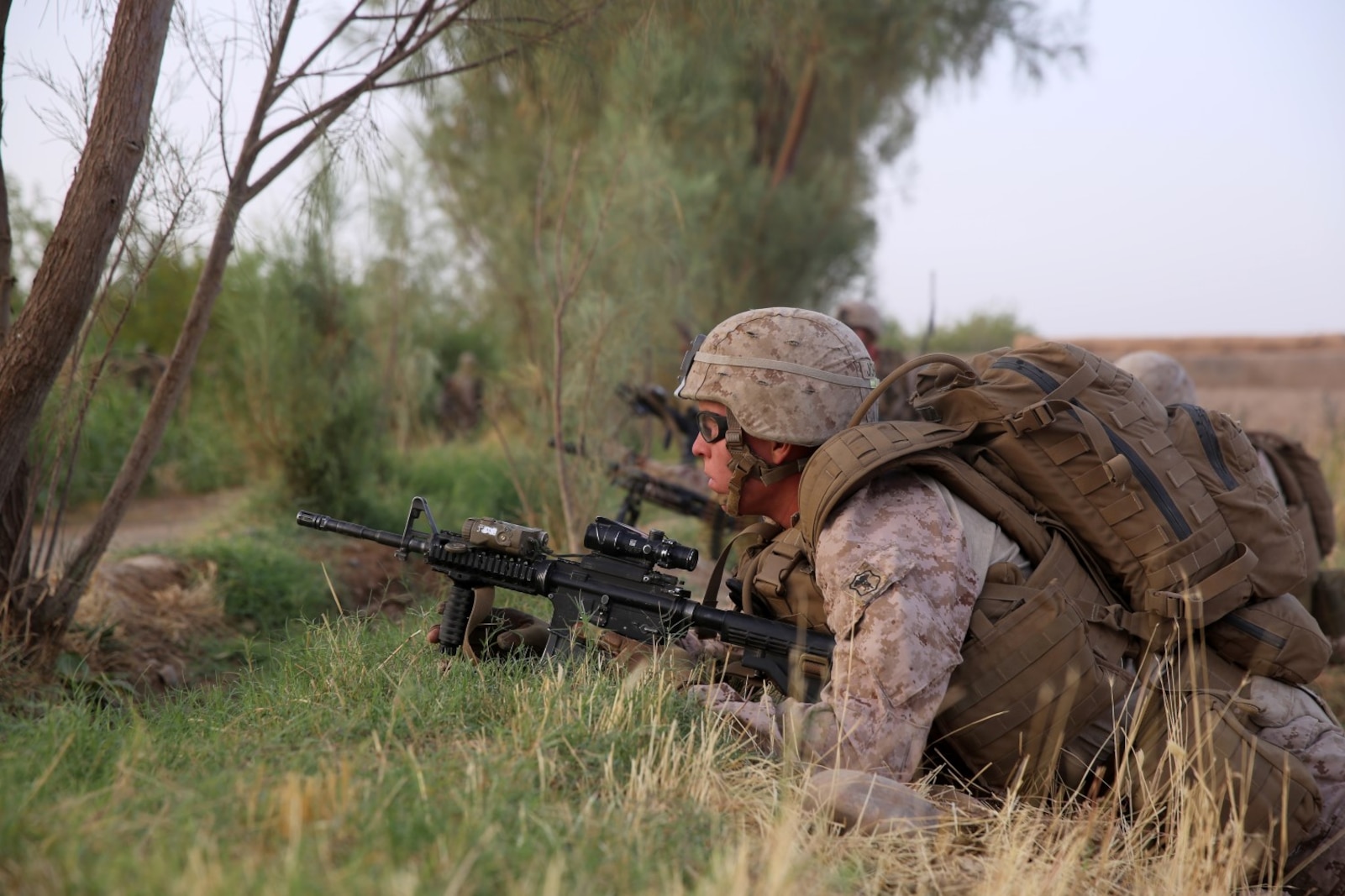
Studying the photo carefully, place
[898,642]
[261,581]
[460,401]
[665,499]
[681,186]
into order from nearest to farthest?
[898,642] → [261,581] → [665,499] → [681,186] → [460,401]

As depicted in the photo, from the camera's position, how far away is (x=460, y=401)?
15.0 metres

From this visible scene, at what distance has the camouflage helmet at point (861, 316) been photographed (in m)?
8.26

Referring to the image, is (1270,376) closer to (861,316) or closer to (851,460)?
(861,316)

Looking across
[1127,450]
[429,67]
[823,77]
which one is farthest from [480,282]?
[1127,450]

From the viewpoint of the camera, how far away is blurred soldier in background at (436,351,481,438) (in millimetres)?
14625

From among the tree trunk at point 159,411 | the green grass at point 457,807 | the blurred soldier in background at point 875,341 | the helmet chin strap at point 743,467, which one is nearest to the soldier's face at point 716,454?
the helmet chin strap at point 743,467

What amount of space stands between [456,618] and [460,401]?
482 inches

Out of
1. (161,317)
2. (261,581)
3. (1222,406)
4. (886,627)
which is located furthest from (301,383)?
(1222,406)

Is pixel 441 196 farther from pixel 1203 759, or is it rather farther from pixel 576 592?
pixel 1203 759

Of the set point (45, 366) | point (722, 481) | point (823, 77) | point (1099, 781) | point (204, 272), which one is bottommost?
point (1099, 781)

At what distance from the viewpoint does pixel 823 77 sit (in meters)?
13.2

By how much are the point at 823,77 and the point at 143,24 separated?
11020mm

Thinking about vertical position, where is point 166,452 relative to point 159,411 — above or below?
below

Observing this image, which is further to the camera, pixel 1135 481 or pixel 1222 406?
pixel 1222 406
